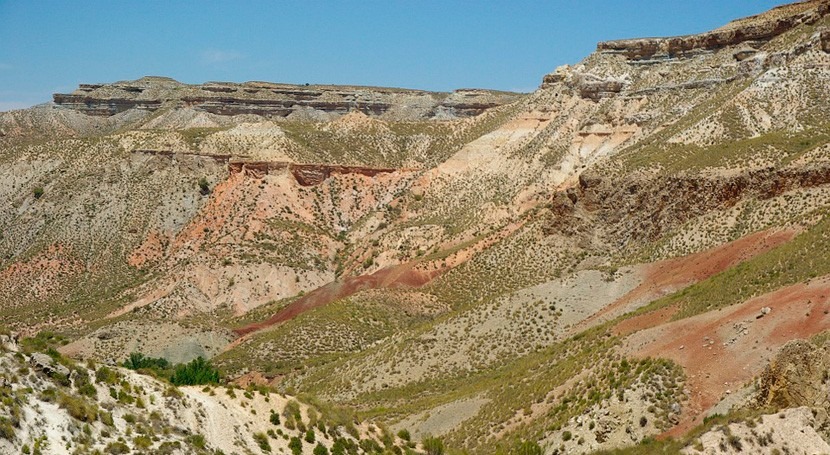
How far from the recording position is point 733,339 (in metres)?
32.0

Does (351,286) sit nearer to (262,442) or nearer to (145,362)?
(145,362)

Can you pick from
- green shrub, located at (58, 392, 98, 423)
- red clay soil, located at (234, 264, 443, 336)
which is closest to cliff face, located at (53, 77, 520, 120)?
red clay soil, located at (234, 264, 443, 336)

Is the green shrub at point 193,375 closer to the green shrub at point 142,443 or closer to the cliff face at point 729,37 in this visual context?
the green shrub at point 142,443

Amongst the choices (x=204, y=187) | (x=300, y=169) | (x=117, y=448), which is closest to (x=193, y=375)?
(x=117, y=448)

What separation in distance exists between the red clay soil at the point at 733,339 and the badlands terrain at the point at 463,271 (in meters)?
0.11

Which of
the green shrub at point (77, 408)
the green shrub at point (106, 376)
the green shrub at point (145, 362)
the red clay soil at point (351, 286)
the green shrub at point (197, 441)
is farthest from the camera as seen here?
the red clay soil at point (351, 286)

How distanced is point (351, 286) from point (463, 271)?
869 centimetres

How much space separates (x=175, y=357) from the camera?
60.9 meters

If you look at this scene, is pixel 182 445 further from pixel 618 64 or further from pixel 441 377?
pixel 618 64

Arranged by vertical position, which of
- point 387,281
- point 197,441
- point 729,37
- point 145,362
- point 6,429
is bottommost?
point 197,441

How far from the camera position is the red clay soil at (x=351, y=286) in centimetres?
6488

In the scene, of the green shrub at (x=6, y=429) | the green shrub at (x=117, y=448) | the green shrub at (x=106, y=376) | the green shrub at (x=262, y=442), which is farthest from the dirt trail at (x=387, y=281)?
the green shrub at (x=6, y=429)

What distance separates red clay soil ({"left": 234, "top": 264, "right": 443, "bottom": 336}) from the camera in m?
64.9

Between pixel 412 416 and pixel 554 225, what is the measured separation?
23.6 metres
